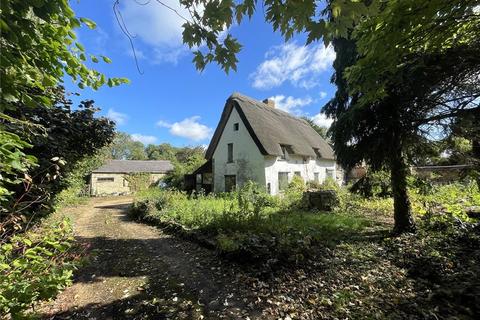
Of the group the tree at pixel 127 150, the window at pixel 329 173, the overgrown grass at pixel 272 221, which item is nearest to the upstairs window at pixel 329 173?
the window at pixel 329 173

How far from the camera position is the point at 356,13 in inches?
85.4

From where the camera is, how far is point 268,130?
16.8 m

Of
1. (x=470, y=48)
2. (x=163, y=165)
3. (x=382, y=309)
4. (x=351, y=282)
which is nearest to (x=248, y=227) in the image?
(x=351, y=282)

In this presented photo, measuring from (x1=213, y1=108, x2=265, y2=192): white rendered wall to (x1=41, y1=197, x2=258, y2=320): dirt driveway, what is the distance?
365 inches

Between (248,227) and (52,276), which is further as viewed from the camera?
(248,227)

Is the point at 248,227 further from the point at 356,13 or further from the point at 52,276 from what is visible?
the point at 356,13

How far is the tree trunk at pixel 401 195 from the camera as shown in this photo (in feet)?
21.8

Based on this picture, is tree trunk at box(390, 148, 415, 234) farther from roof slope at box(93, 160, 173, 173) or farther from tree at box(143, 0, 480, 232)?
roof slope at box(93, 160, 173, 173)

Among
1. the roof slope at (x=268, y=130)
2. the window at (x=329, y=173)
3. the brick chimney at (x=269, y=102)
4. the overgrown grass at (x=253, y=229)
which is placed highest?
the brick chimney at (x=269, y=102)

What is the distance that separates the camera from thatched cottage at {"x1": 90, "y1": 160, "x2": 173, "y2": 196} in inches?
1070

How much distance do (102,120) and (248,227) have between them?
4.63 meters

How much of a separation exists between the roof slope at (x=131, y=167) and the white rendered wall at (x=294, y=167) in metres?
20.4

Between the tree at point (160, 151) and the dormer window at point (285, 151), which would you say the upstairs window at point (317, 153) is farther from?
the tree at point (160, 151)

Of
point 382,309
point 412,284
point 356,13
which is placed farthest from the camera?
point 412,284
